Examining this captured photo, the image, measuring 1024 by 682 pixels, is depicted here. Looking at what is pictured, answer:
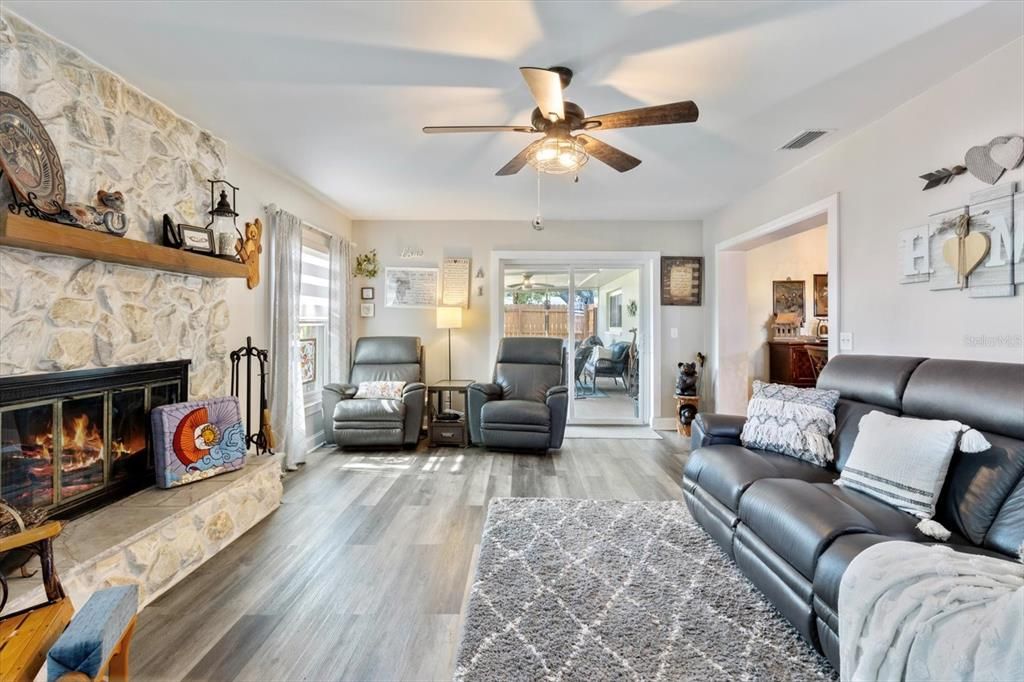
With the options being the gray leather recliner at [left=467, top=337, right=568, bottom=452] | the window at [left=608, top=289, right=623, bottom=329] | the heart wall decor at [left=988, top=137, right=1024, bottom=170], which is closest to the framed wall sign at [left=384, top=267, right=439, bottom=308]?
the gray leather recliner at [left=467, top=337, right=568, bottom=452]

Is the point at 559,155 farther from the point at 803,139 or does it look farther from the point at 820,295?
the point at 820,295

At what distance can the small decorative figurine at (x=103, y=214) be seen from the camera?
196cm

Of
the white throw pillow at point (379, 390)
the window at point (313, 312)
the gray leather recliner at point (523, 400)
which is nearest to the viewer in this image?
the gray leather recliner at point (523, 400)

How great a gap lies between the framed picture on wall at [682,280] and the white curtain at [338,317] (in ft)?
12.6

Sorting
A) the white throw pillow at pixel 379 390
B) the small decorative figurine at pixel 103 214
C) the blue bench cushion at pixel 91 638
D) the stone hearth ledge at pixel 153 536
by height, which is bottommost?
the stone hearth ledge at pixel 153 536

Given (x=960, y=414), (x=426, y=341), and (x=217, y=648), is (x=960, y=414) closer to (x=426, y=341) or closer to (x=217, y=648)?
(x=217, y=648)

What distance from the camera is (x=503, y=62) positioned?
2105mm

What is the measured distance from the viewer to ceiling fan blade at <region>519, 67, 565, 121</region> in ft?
5.66

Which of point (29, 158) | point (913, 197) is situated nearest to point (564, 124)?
point (913, 197)

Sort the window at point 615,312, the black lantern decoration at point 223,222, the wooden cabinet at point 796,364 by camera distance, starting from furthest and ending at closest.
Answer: the window at point 615,312 → the wooden cabinet at point 796,364 → the black lantern decoration at point 223,222

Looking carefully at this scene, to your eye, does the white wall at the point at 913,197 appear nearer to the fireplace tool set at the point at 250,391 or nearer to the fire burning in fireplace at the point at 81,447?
the fireplace tool set at the point at 250,391

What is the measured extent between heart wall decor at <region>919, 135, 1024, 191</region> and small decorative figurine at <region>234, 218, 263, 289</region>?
439 cm

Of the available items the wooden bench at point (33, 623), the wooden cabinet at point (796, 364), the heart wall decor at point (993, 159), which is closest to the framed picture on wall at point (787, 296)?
the wooden cabinet at point (796, 364)

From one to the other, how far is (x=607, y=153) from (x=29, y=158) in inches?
106
